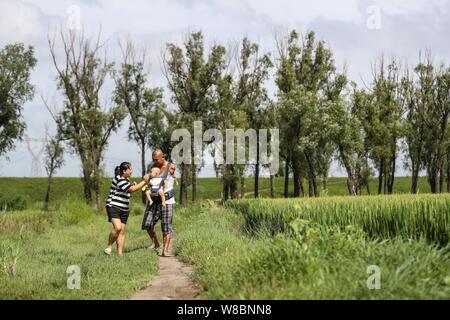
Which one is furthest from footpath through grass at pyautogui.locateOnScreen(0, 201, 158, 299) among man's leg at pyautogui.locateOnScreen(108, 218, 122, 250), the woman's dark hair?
the woman's dark hair

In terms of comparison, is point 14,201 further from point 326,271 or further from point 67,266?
point 326,271

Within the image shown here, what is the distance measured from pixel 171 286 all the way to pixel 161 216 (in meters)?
3.97

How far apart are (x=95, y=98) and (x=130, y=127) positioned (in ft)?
15.4

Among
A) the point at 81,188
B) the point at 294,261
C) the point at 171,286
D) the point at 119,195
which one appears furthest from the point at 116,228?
the point at 81,188

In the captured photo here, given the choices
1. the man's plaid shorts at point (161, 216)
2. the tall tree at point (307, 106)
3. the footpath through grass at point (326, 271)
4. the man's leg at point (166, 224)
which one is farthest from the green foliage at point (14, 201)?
the footpath through grass at point (326, 271)

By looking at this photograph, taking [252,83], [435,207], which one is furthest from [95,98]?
[435,207]

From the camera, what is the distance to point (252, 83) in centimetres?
5162

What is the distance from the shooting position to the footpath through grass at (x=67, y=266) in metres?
8.03

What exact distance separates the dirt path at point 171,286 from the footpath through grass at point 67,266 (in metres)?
0.17

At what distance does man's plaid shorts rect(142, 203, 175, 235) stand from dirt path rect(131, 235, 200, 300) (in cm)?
169

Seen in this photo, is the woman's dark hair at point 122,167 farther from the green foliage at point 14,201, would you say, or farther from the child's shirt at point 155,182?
the green foliage at point 14,201

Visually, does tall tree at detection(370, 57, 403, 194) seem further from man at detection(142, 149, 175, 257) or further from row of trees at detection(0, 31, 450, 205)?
man at detection(142, 149, 175, 257)

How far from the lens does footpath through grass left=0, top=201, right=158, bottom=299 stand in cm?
803
